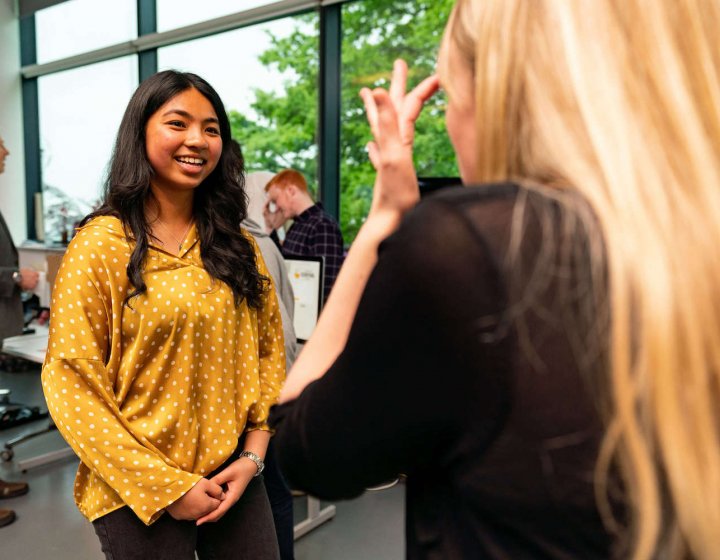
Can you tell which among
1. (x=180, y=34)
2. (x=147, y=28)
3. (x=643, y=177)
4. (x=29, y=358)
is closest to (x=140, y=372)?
(x=643, y=177)

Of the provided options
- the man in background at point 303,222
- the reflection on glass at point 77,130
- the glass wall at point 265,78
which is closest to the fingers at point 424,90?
the man in background at point 303,222

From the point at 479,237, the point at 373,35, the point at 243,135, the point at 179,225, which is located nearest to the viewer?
the point at 479,237

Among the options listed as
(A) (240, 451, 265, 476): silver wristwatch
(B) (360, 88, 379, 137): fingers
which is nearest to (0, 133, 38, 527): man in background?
(A) (240, 451, 265, 476): silver wristwatch

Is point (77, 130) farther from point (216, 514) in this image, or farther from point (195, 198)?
point (216, 514)

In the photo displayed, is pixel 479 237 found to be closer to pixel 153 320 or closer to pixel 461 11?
pixel 461 11

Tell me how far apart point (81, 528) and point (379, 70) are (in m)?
3.38

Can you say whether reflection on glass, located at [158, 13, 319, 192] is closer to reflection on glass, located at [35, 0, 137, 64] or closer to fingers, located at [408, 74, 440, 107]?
reflection on glass, located at [35, 0, 137, 64]

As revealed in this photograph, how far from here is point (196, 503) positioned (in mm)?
1269

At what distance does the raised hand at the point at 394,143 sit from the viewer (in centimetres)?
64

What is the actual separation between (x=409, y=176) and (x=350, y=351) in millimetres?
226

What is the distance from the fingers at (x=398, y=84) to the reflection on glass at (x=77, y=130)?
5.78m

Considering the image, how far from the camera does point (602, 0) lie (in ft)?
1.61

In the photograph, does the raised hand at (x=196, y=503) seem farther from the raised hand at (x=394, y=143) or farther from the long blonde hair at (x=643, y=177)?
the long blonde hair at (x=643, y=177)

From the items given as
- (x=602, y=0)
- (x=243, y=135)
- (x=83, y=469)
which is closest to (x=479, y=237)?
(x=602, y=0)
